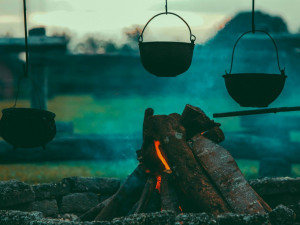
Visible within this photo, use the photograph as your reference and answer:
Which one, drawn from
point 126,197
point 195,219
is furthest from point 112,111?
point 195,219

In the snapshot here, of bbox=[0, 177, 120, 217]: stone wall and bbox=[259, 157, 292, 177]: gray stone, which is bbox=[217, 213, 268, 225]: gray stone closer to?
bbox=[0, 177, 120, 217]: stone wall

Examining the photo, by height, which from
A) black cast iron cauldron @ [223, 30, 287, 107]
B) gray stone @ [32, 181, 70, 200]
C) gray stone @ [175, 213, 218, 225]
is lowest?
gray stone @ [32, 181, 70, 200]

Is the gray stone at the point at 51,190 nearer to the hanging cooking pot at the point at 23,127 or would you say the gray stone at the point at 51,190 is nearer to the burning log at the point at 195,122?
the hanging cooking pot at the point at 23,127

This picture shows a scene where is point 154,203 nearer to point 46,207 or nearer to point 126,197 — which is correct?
point 126,197

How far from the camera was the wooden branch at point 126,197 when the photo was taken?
4754 mm

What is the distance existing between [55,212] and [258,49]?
8.77m

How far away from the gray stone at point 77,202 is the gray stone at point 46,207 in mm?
96

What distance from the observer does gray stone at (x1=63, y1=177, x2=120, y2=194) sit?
572 cm

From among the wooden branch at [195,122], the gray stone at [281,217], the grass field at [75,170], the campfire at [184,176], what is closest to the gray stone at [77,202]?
the campfire at [184,176]

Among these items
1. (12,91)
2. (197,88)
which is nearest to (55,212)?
(197,88)

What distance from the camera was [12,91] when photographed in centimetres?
2695

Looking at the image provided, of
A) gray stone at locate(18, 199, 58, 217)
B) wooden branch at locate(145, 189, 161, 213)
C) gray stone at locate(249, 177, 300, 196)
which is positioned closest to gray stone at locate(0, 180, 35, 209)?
gray stone at locate(18, 199, 58, 217)

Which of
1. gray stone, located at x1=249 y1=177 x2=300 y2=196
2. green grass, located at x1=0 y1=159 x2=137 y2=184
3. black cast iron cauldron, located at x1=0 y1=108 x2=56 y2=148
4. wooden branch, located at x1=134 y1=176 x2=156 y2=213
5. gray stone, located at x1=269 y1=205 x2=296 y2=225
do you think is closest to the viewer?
gray stone, located at x1=269 y1=205 x2=296 y2=225

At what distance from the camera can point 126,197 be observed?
190 inches
